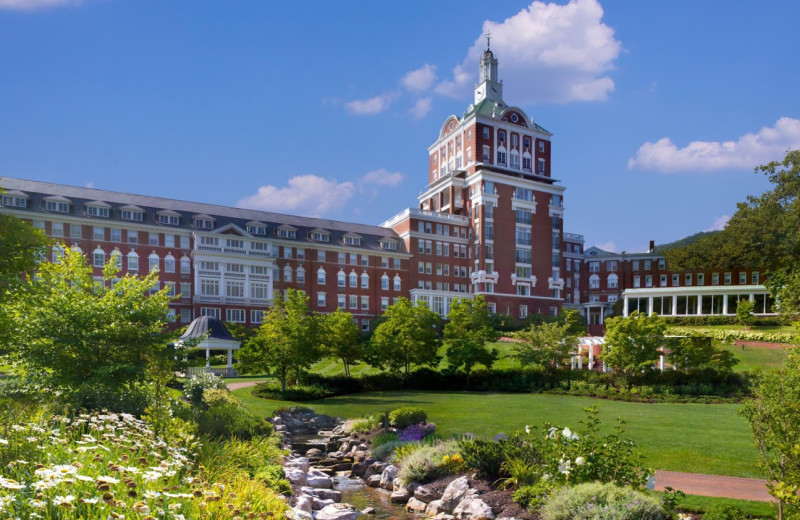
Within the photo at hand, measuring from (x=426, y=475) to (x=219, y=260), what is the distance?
169 feet

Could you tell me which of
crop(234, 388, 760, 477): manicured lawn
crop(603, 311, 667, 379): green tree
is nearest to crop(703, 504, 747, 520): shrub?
crop(234, 388, 760, 477): manicured lawn

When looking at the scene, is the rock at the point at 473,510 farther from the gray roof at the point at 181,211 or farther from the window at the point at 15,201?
the window at the point at 15,201

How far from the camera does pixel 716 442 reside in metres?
18.1

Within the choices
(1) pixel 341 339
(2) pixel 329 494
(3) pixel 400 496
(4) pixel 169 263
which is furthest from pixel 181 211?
(3) pixel 400 496

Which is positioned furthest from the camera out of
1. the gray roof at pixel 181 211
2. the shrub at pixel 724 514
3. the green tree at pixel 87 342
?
the gray roof at pixel 181 211

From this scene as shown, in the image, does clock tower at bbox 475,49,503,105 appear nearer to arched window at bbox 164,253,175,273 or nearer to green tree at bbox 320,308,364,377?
arched window at bbox 164,253,175,273

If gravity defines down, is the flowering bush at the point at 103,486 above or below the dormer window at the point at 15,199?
below

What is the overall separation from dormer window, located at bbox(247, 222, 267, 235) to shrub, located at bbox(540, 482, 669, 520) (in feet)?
198

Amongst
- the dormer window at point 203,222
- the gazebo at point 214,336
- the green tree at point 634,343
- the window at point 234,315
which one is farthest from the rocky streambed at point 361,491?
the dormer window at point 203,222

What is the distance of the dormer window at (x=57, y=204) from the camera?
5600 centimetres

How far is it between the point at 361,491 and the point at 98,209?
53.7 m

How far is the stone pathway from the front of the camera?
12.1m

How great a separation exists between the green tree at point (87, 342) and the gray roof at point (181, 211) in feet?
145

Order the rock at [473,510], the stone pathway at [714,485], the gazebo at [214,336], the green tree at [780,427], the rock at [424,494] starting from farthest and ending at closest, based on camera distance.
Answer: the gazebo at [214,336], the rock at [424,494], the stone pathway at [714,485], the rock at [473,510], the green tree at [780,427]
